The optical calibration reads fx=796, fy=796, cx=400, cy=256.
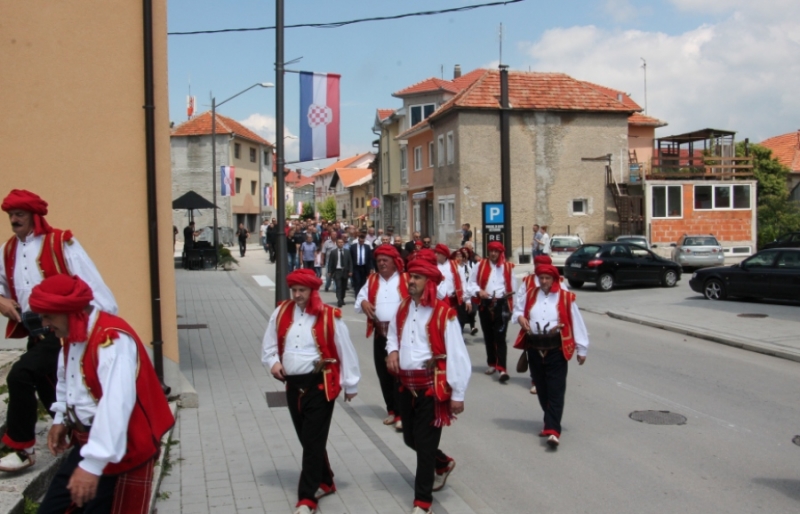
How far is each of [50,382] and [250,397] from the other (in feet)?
14.1

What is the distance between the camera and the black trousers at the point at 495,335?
34.5ft

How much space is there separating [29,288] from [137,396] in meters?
2.03

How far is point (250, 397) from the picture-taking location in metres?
9.08

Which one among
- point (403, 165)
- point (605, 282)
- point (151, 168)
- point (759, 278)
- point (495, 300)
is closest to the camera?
A: point (151, 168)

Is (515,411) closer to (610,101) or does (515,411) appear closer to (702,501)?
(702,501)

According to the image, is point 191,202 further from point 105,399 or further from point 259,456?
point 105,399

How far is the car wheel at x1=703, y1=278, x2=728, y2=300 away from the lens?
19.0m

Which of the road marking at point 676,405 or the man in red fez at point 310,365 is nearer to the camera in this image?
the man in red fez at point 310,365

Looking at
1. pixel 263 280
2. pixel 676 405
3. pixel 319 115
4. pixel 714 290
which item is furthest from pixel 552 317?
pixel 263 280

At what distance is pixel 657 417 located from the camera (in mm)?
8344

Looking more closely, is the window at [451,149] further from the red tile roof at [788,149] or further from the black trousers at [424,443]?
the black trousers at [424,443]

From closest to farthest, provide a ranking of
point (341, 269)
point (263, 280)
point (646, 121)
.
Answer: point (341, 269) → point (263, 280) → point (646, 121)

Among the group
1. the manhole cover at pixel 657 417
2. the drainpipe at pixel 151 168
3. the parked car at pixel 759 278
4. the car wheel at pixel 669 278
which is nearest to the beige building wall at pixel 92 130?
the drainpipe at pixel 151 168

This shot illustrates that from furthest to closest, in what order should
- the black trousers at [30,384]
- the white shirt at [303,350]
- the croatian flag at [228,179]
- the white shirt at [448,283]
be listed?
the croatian flag at [228,179]
the white shirt at [448,283]
the white shirt at [303,350]
the black trousers at [30,384]
